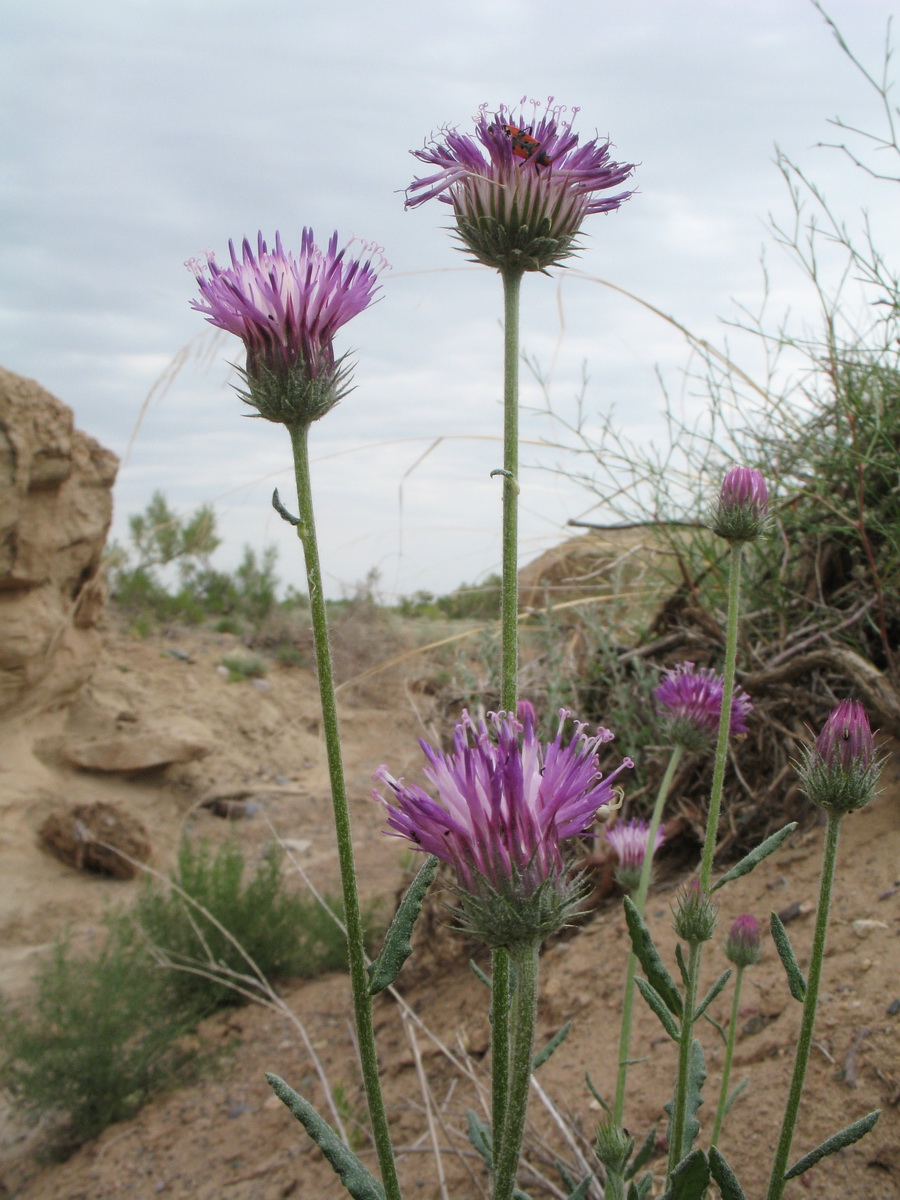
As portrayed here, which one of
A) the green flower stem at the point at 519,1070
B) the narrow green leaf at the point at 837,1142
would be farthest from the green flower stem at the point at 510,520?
the narrow green leaf at the point at 837,1142

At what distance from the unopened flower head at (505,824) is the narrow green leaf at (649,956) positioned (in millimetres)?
231

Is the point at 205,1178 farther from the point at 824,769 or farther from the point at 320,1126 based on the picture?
the point at 824,769

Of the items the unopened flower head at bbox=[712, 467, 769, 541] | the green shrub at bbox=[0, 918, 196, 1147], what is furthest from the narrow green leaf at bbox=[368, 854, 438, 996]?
the green shrub at bbox=[0, 918, 196, 1147]

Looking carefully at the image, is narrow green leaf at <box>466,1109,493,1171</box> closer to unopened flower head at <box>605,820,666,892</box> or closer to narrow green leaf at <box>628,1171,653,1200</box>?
narrow green leaf at <box>628,1171,653,1200</box>

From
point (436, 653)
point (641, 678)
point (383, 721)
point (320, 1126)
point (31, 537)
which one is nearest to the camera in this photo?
point (320, 1126)

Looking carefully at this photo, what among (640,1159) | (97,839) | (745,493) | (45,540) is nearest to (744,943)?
(640,1159)

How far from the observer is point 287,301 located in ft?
5.16

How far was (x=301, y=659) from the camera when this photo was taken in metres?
12.7

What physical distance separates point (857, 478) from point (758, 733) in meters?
1.12

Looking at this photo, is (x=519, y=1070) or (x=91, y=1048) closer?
(x=519, y=1070)

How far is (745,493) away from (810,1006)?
0.93 m

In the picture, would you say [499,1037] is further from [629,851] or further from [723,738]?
[629,851]

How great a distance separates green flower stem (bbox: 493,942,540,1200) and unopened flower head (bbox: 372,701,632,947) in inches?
1.6

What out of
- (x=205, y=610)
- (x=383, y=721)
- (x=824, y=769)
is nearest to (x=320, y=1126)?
(x=824, y=769)
